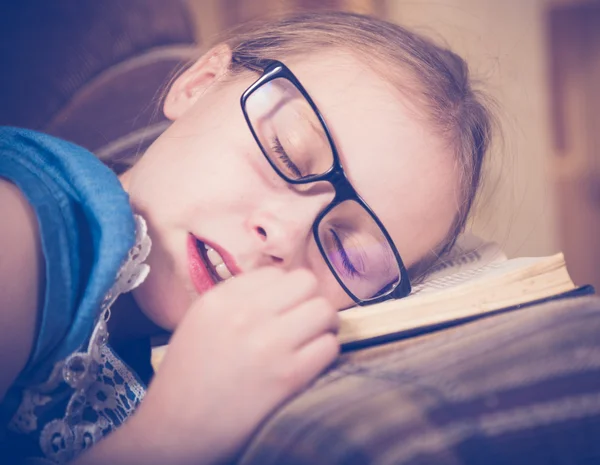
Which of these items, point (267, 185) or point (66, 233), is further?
point (267, 185)

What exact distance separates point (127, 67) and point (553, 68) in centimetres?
187

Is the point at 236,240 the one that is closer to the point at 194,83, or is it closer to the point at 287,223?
the point at 287,223

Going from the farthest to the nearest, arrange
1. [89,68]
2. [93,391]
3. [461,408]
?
[89,68] < [93,391] < [461,408]

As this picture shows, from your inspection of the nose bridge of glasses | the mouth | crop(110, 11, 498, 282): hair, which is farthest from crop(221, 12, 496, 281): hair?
the mouth

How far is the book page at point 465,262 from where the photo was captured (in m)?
0.73

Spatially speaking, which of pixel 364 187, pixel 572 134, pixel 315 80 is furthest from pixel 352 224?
pixel 572 134

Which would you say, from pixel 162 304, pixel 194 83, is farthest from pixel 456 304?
pixel 194 83

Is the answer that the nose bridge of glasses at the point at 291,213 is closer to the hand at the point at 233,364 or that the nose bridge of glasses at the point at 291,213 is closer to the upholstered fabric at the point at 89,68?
the hand at the point at 233,364

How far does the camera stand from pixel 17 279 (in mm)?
508

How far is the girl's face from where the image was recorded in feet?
2.14

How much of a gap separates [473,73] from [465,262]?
1.85 ft

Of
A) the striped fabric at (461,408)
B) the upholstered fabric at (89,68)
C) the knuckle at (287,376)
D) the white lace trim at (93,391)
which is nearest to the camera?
the striped fabric at (461,408)

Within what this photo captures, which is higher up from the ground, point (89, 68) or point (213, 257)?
point (89, 68)

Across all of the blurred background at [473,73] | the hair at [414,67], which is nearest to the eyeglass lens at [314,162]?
the hair at [414,67]
